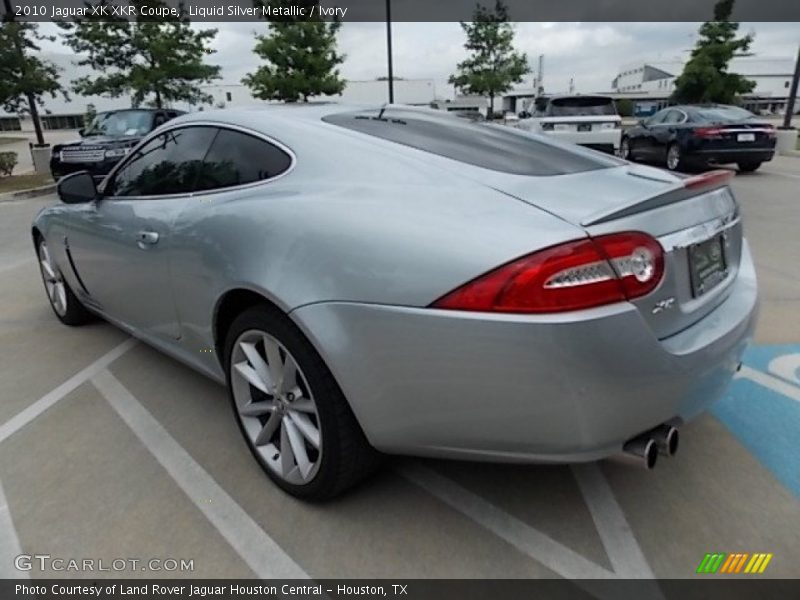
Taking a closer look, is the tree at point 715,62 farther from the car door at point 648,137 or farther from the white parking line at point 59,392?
the white parking line at point 59,392

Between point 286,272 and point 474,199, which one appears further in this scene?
point 286,272

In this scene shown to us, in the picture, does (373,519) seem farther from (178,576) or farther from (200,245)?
(200,245)

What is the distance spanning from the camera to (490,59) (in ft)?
102

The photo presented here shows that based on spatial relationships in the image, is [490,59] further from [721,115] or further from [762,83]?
[762,83]

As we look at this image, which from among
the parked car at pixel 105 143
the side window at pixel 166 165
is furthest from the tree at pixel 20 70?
the side window at pixel 166 165

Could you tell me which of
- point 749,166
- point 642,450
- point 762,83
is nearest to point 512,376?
point 642,450

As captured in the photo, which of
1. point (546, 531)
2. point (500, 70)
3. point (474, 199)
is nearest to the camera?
point (474, 199)

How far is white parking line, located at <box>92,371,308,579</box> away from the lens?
6.94 ft

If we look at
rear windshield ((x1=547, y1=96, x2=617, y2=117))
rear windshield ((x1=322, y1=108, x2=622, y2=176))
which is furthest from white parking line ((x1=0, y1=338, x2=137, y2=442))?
rear windshield ((x1=547, y1=96, x2=617, y2=117))

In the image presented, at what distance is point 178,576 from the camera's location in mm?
2066

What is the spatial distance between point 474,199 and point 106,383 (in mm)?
2715

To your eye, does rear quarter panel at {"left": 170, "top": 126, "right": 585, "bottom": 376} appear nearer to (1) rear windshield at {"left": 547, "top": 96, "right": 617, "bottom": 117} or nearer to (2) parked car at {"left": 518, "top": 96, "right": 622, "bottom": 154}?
(2) parked car at {"left": 518, "top": 96, "right": 622, "bottom": 154}

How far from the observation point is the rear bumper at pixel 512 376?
1696mm

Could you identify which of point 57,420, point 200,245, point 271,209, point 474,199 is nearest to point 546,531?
point 474,199
